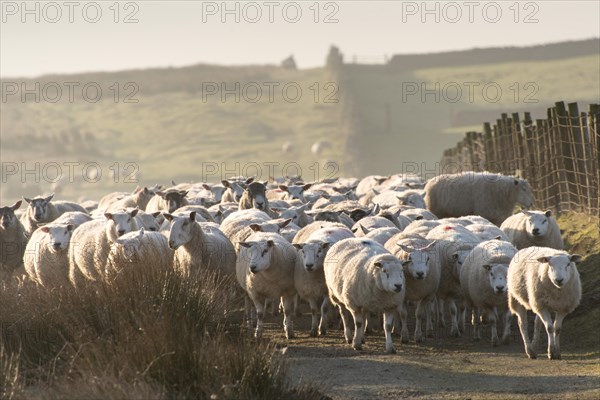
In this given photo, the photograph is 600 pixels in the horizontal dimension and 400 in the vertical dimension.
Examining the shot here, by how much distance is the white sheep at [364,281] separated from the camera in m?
13.3

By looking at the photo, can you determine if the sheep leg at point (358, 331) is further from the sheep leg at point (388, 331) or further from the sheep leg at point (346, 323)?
the sheep leg at point (346, 323)

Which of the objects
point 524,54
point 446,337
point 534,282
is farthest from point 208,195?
point 524,54

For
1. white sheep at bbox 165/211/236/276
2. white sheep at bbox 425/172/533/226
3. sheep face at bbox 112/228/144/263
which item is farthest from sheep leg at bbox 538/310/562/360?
white sheep at bbox 425/172/533/226

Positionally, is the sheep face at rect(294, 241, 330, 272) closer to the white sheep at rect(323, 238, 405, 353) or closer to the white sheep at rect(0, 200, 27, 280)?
the white sheep at rect(323, 238, 405, 353)

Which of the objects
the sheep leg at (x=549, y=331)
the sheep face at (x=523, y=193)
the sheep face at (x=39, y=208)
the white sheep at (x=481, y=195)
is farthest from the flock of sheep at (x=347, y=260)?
the sheep face at (x=523, y=193)

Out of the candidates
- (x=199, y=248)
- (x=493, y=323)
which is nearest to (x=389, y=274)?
(x=493, y=323)

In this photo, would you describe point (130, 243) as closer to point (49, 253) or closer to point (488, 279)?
point (49, 253)

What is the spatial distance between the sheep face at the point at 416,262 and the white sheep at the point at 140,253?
308 centimetres

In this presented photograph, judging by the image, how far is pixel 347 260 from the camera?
14.0 meters

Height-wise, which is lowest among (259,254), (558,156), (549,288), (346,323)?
(346,323)

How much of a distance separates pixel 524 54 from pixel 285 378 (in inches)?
3669

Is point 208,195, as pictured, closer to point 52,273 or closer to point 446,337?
point 52,273

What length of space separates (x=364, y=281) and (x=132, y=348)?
189 inches

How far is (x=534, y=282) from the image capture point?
12.8 metres
